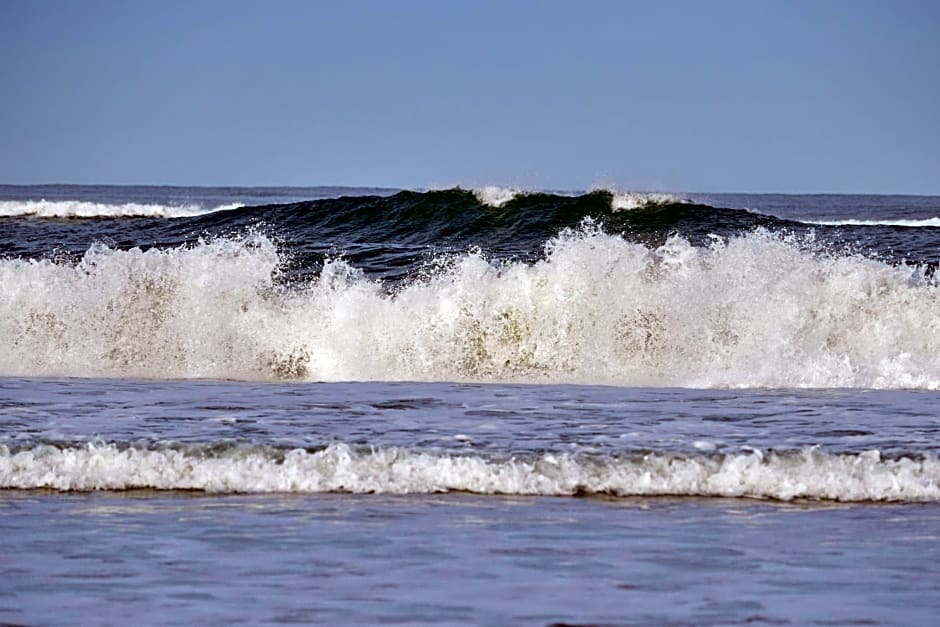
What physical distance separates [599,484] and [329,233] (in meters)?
11.7

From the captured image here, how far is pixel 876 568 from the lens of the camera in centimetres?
449

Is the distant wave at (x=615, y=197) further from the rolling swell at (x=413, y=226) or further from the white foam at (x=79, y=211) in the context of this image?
the white foam at (x=79, y=211)

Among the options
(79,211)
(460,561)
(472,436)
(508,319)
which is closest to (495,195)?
(508,319)

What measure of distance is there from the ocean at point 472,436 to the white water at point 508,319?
0.09 feet

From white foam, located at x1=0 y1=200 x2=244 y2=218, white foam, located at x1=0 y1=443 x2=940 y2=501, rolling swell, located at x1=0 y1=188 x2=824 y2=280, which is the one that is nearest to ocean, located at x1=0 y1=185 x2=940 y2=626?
white foam, located at x1=0 y1=443 x2=940 y2=501

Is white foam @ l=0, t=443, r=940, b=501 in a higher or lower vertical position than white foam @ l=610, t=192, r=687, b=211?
lower

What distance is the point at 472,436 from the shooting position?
6723 millimetres

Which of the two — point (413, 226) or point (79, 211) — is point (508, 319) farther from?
point (79, 211)

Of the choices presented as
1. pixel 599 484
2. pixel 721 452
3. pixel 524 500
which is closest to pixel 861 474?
pixel 721 452

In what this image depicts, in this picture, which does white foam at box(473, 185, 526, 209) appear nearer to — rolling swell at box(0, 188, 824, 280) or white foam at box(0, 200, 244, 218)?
rolling swell at box(0, 188, 824, 280)

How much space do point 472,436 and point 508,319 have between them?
4.88m

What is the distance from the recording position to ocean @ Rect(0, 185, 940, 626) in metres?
4.23

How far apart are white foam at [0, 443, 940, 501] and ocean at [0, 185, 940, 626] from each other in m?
0.02

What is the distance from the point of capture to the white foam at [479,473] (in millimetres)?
5863
